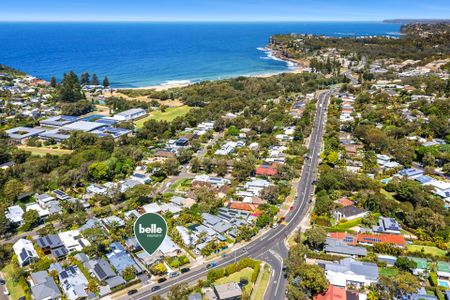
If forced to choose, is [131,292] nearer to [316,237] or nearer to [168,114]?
[316,237]

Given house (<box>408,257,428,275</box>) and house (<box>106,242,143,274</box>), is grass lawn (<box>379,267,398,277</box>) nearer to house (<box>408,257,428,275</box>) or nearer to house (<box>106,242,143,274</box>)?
house (<box>408,257,428,275</box>)

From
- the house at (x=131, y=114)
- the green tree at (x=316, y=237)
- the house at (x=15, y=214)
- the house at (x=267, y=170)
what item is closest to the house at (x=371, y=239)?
the green tree at (x=316, y=237)

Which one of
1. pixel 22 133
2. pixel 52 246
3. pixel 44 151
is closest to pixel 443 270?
pixel 52 246

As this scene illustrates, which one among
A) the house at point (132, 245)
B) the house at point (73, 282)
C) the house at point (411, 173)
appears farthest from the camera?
the house at point (411, 173)

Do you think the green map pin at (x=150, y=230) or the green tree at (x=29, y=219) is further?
the green tree at (x=29, y=219)

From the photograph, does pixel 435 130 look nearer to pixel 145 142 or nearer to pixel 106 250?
pixel 145 142

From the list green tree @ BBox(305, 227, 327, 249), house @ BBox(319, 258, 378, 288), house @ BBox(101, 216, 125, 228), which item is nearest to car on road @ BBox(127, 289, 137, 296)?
house @ BBox(101, 216, 125, 228)

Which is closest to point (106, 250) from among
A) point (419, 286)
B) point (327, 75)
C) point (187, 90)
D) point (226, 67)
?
point (419, 286)

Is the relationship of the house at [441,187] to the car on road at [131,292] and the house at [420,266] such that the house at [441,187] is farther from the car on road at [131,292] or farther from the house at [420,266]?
the car on road at [131,292]

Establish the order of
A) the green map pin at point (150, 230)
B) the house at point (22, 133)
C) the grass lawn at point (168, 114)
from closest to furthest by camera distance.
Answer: the green map pin at point (150, 230) → the house at point (22, 133) → the grass lawn at point (168, 114)
